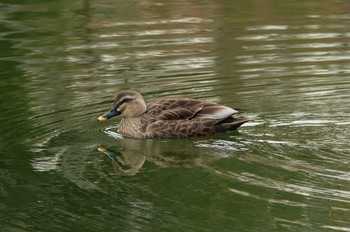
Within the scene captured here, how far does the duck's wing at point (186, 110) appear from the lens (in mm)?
10688

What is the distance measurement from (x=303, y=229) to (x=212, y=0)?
42.6ft

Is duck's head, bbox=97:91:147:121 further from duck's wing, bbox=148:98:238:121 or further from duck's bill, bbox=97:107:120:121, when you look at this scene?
duck's wing, bbox=148:98:238:121

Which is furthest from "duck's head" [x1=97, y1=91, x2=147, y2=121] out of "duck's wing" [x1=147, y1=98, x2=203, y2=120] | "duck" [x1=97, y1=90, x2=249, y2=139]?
"duck's wing" [x1=147, y1=98, x2=203, y2=120]

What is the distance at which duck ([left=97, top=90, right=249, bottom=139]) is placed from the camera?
1070 centimetres

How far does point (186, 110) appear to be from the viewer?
1086cm

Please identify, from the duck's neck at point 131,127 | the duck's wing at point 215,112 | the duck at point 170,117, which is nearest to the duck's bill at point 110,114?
the duck at point 170,117

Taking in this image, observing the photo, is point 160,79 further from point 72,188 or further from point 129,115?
point 72,188

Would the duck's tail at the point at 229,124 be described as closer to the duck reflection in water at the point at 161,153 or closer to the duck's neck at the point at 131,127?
the duck reflection in water at the point at 161,153

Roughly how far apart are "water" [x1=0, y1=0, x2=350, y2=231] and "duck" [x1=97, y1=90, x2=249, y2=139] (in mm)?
120

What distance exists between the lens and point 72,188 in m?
8.98

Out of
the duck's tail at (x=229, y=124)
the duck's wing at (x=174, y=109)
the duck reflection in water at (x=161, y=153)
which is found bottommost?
the duck reflection in water at (x=161, y=153)

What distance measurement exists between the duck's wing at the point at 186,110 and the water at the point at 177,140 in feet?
0.82

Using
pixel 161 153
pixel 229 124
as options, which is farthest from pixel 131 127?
pixel 229 124

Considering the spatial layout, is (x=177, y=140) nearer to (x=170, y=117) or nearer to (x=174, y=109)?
(x=170, y=117)
